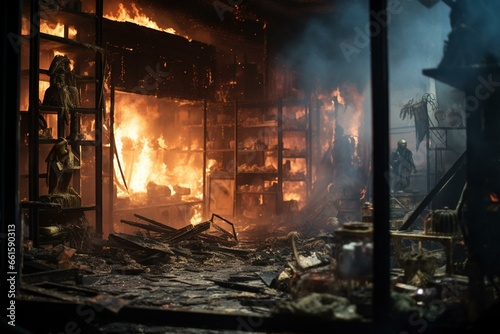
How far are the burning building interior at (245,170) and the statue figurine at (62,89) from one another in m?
0.04

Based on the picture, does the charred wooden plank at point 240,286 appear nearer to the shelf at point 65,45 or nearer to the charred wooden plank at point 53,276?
the charred wooden plank at point 53,276

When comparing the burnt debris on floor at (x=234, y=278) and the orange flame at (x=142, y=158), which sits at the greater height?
the orange flame at (x=142, y=158)

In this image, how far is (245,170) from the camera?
1819 cm

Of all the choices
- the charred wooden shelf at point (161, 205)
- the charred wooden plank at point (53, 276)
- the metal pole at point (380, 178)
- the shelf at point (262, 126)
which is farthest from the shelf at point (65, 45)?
the metal pole at point (380, 178)

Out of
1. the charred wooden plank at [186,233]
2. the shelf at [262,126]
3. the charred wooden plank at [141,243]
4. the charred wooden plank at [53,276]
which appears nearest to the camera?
the charred wooden plank at [53,276]

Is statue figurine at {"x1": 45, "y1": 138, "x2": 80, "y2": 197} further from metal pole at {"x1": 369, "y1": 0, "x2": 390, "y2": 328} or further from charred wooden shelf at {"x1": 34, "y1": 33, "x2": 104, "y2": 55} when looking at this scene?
metal pole at {"x1": 369, "y1": 0, "x2": 390, "y2": 328}

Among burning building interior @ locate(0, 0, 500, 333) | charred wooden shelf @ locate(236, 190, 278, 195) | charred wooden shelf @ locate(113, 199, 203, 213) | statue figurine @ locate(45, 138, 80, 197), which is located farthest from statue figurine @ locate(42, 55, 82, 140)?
charred wooden shelf @ locate(236, 190, 278, 195)

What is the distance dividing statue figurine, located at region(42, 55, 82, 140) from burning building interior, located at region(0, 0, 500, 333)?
43 mm

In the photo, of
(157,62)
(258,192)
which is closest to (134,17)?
(157,62)

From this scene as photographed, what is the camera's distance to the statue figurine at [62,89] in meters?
11.2

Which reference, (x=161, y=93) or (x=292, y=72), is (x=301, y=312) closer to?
(x=161, y=93)

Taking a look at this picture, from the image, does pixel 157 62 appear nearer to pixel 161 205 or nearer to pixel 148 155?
pixel 148 155

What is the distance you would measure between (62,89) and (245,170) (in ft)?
26.9

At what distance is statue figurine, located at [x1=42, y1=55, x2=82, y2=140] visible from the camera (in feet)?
36.7
